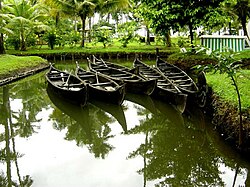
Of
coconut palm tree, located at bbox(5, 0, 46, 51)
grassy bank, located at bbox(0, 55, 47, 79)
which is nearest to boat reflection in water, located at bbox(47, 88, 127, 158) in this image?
grassy bank, located at bbox(0, 55, 47, 79)

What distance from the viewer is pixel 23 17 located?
2086 cm

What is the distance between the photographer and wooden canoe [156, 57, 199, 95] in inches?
320

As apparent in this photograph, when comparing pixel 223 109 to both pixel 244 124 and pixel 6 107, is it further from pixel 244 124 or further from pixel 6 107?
pixel 6 107

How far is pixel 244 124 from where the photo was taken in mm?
5012

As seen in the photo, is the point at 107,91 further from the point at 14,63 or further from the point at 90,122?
the point at 14,63

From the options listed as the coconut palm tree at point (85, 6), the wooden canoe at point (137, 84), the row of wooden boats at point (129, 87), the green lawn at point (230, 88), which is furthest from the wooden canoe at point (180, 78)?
the coconut palm tree at point (85, 6)

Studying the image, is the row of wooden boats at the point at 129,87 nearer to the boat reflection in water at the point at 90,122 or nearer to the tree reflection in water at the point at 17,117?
the boat reflection in water at the point at 90,122

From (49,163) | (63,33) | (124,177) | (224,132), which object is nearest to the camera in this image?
(124,177)

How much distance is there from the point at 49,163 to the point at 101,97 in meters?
3.46

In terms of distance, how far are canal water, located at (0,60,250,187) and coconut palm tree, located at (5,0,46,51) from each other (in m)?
11.6

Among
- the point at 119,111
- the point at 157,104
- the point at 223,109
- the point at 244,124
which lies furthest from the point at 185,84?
the point at 244,124

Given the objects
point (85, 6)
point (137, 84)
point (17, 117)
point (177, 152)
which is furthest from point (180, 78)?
point (85, 6)

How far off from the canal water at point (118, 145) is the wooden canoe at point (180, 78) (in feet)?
1.86

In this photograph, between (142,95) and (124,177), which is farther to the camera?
(142,95)
